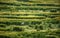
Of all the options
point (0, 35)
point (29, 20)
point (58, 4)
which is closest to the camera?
point (0, 35)

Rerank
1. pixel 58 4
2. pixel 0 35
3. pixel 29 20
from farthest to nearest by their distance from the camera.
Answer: pixel 58 4 < pixel 29 20 < pixel 0 35

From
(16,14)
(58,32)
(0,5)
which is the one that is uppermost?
(0,5)

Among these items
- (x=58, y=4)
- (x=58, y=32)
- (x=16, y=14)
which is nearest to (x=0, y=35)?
(x=16, y=14)

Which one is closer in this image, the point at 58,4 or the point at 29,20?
the point at 29,20

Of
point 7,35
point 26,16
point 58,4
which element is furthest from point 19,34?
point 58,4

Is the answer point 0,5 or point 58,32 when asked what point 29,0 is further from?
point 58,32

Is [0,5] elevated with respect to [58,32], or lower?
elevated
